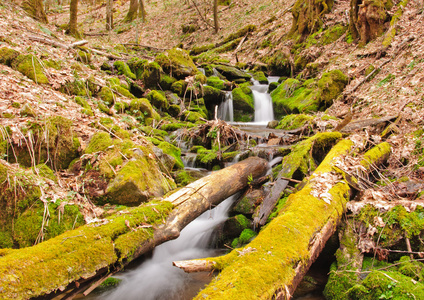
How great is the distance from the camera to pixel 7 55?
274 inches

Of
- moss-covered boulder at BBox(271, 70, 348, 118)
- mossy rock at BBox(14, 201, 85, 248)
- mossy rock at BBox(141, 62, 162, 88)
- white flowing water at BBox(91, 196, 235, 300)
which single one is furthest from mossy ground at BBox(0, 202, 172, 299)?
mossy rock at BBox(141, 62, 162, 88)

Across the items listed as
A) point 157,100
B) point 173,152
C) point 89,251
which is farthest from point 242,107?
point 89,251

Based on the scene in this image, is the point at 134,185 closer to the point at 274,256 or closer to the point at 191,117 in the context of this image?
the point at 274,256

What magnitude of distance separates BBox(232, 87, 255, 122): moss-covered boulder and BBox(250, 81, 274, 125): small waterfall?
0.34 m

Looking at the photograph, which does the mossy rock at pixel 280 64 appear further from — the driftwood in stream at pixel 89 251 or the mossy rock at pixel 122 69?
the driftwood in stream at pixel 89 251

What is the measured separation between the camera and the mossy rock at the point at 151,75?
41.0 feet

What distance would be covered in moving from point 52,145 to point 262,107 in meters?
10.8

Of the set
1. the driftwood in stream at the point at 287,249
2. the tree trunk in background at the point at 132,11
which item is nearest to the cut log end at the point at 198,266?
the driftwood in stream at the point at 287,249

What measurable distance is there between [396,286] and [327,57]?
42.0ft

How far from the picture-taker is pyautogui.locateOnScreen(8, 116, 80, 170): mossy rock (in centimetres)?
434

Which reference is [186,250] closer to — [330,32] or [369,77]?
[369,77]

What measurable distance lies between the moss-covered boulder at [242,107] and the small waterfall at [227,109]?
0.22 metres

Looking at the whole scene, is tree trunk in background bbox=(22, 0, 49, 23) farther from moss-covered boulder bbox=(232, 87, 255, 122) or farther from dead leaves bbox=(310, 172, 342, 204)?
dead leaves bbox=(310, 172, 342, 204)

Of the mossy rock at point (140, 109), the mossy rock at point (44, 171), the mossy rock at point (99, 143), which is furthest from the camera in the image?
the mossy rock at point (140, 109)
